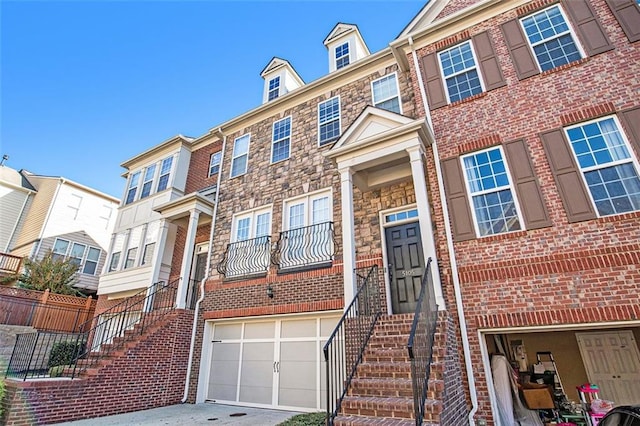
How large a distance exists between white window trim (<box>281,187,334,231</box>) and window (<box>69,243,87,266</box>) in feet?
55.4

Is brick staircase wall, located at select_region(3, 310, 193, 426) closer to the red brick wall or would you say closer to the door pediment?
the door pediment

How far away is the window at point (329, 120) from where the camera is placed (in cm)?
923

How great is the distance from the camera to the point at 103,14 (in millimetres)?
9727

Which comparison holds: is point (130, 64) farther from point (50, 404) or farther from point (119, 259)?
point (50, 404)

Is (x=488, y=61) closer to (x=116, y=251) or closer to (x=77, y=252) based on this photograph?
(x=116, y=251)

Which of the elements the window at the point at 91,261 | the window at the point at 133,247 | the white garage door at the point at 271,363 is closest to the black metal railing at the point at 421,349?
the white garage door at the point at 271,363

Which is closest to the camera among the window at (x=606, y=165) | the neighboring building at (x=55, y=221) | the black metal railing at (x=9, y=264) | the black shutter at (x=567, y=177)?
the window at (x=606, y=165)

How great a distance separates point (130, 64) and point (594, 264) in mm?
14945

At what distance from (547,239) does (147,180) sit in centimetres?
1473

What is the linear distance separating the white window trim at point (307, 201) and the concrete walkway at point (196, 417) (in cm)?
465

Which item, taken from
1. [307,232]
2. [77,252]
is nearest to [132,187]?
[77,252]

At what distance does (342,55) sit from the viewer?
10695 mm

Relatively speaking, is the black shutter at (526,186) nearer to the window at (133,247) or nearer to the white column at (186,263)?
the white column at (186,263)

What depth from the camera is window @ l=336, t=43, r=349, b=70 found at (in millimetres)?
10555
